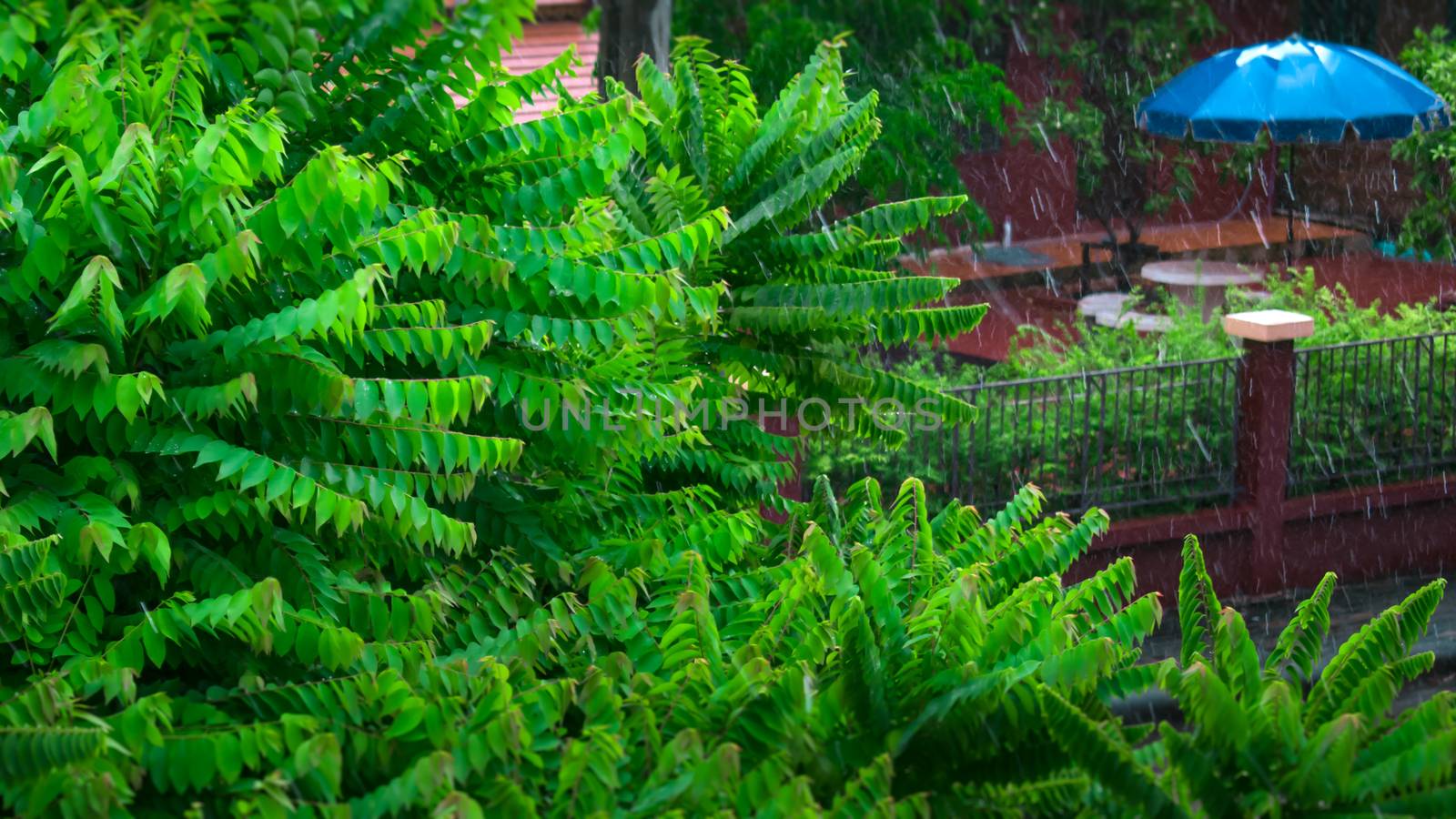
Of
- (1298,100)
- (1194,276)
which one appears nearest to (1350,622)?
(1298,100)

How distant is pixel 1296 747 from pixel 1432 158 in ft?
64.7

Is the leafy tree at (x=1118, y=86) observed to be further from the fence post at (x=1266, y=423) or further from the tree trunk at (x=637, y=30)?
the fence post at (x=1266, y=423)

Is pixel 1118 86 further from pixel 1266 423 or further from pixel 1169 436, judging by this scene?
pixel 1169 436

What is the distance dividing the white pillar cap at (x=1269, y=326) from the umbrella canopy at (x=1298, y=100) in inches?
188

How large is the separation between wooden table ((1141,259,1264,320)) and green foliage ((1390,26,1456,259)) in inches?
139

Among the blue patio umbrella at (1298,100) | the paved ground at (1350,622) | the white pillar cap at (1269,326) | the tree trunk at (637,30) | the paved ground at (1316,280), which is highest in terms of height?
the tree trunk at (637,30)

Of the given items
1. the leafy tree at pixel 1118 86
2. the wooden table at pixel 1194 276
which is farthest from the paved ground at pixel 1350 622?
the leafy tree at pixel 1118 86

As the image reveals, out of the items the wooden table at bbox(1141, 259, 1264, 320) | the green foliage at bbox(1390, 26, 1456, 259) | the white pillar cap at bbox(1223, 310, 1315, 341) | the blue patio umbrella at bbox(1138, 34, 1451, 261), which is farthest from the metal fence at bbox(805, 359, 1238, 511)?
the green foliage at bbox(1390, 26, 1456, 259)

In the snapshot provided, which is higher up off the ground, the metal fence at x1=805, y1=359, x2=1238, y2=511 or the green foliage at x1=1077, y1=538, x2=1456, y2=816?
the green foliage at x1=1077, y1=538, x2=1456, y2=816

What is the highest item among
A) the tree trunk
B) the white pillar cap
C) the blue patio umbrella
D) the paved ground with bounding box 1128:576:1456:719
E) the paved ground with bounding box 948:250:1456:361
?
the tree trunk

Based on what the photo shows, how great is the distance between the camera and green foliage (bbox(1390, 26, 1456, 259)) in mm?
20453

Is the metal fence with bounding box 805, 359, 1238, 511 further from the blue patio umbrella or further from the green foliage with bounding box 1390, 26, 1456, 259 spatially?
the green foliage with bounding box 1390, 26, 1456, 259

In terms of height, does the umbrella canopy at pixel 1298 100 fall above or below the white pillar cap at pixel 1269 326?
above

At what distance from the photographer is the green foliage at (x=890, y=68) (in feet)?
51.8
